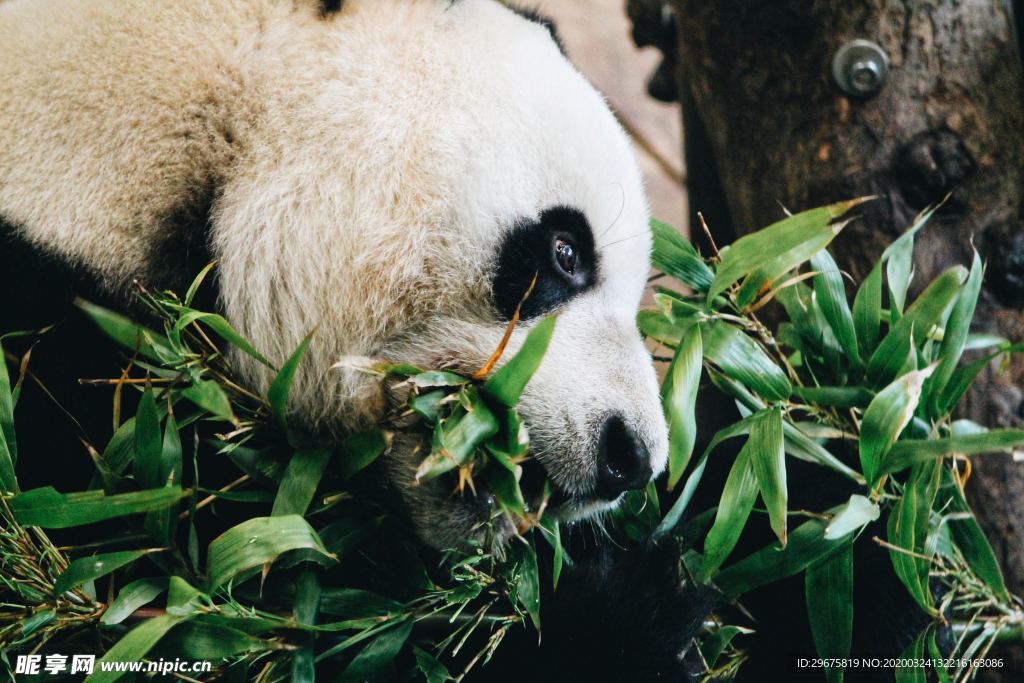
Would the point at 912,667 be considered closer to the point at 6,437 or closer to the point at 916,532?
the point at 916,532

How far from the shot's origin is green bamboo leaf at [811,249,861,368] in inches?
62.3

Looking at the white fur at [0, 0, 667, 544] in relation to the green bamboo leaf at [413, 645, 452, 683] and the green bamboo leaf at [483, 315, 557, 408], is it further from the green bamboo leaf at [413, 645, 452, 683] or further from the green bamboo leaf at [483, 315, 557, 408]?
the green bamboo leaf at [413, 645, 452, 683]

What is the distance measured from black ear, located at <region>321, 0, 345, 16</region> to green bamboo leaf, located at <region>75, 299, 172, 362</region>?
596mm

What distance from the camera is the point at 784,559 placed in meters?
1.39

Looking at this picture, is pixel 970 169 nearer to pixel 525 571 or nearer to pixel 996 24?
pixel 996 24

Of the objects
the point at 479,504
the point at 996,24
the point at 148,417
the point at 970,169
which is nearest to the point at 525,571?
the point at 479,504

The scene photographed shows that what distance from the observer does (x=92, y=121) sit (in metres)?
1.31

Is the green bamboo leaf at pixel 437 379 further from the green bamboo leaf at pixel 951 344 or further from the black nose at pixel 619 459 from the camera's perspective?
the green bamboo leaf at pixel 951 344

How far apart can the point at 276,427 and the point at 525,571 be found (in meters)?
0.44

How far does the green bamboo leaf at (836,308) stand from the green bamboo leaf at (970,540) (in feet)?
0.87

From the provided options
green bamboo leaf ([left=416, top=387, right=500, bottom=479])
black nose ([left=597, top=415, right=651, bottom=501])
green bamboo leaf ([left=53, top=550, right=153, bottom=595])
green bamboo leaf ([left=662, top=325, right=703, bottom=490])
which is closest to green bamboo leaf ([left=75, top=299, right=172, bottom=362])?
green bamboo leaf ([left=53, top=550, right=153, bottom=595])

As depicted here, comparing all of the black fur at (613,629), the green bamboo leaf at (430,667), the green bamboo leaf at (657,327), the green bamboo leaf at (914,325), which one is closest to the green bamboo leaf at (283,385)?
the green bamboo leaf at (430,667)

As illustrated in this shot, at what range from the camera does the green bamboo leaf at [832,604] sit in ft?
4.50

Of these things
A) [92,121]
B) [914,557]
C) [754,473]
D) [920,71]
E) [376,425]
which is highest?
[92,121]
